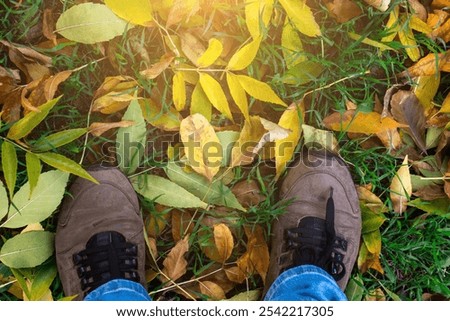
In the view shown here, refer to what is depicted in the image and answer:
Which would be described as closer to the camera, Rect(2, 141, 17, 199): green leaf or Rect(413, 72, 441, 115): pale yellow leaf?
Rect(2, 141, 17, 199): green leaf

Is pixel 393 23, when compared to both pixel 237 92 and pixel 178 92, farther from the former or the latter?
pixel 178 92

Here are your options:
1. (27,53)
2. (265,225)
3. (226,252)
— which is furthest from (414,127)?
(27,53)

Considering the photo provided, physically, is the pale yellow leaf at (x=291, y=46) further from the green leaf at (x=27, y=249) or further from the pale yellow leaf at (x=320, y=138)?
the green leaf at (x=27, y=249)

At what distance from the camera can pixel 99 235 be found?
138cm

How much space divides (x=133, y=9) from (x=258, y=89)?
1.05 feet

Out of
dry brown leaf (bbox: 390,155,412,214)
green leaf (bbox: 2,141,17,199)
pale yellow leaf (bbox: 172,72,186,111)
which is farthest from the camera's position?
dry brown leaf (bbox: 390,155,412,214)

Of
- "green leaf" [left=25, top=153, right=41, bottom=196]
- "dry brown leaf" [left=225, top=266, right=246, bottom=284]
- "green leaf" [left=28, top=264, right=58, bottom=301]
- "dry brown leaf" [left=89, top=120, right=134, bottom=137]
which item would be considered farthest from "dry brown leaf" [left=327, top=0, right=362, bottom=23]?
"green leaf" [left=28, top=264, right=58, bottom=301]

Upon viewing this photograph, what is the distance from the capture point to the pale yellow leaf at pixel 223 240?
4.36 ft

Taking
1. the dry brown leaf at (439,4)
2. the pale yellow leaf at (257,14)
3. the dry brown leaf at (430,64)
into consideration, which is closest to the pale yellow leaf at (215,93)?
the pale yellow leaf at (257,14)

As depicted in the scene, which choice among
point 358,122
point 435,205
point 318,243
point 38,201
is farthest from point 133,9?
point 435,205

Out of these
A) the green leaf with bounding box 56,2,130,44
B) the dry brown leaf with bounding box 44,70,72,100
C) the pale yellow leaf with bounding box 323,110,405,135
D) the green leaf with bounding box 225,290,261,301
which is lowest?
the green leaf with bounding box 225,290,261,301

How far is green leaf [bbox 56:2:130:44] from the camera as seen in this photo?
48.3 inches

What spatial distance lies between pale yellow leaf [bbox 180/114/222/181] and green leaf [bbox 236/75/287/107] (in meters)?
0.12

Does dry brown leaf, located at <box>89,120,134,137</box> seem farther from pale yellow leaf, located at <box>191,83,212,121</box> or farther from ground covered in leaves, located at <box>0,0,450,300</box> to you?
pale yellow leaf, located at <box>191,83,212,121</box>
